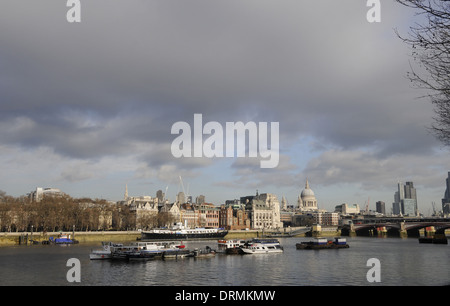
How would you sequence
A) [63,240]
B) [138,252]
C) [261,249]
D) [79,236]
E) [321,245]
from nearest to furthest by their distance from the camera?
1. [138,252]
2. [261,249]
3. [321,245]
4. [63,240]
5. [79,236]

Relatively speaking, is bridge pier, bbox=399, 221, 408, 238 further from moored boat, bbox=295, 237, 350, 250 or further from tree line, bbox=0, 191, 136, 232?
tree line, bbox=0, 191, 136, 232

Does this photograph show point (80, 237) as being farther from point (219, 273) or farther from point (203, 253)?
point (219, 273)

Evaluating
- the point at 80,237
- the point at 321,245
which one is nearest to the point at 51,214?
the point at 80,237

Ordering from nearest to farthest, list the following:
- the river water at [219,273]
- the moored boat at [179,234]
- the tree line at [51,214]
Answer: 1. the river water at [219,273]
2. the tree line at [51,214]
3. the moored boat at [179,234]

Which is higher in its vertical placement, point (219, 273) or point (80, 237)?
point (219, 273)

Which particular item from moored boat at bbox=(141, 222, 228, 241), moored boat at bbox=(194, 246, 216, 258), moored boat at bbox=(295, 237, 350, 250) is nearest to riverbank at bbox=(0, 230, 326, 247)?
moored boat at bbox=(141, 222, 228, 241)

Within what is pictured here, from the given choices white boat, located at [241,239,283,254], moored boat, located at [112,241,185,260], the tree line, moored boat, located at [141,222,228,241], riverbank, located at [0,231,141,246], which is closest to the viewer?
moored boat, located at [112,241,185,260]

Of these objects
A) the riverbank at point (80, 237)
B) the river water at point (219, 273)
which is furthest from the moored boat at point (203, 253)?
the riverbank at point (80, 237)

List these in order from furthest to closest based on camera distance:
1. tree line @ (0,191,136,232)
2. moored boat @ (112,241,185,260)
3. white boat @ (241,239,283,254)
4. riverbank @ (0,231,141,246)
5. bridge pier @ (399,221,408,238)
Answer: bridge pier @ (399,221,408,238) → tree line @ (0,191,136,232) → riverbank @ (0,231,141,246) → white boat @ (241,239,283,254) → moored boat @ (112,241,185,260)

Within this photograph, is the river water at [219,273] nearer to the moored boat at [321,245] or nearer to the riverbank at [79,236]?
the moored boat at [321,245]

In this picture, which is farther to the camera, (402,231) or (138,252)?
(402,231)

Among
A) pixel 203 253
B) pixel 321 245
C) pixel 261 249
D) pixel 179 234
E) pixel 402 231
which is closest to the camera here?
pixel 203 253
